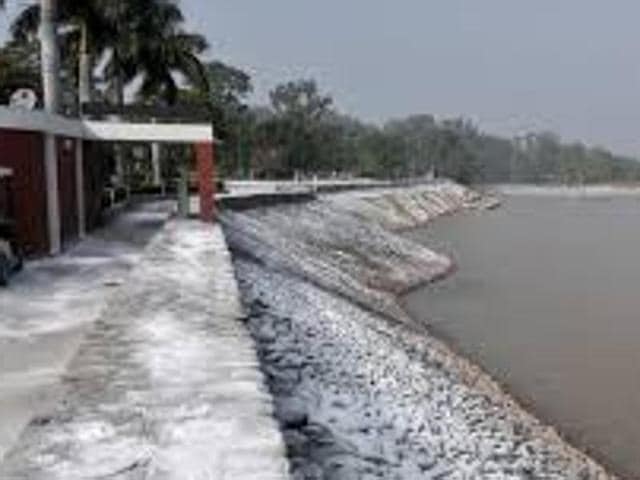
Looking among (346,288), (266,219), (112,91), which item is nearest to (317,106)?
(112,91)

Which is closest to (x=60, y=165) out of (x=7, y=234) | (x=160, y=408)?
(x=7, y=234)

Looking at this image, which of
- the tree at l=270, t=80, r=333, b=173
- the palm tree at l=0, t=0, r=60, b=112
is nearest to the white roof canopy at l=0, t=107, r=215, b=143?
the palm tree at l=0, t=0, r=60, b=112

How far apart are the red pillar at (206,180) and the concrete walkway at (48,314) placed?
65.0 inches

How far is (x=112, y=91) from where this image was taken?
2598 inches

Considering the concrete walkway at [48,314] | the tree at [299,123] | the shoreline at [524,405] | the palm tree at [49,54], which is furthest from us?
the tree at [299,123]

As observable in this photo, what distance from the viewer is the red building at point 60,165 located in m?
28.3

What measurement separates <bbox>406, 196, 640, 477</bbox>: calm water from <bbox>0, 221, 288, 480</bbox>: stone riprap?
20.0ft

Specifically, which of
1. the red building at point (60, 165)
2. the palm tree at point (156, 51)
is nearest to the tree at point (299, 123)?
the palm tree at point (156, 51)

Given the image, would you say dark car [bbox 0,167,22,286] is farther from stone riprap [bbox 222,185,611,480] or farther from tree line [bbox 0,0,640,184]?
tree line [bbox 0,0,640,184]

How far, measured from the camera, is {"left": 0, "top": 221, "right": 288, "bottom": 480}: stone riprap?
888cm

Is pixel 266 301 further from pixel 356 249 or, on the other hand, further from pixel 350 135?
pixel 350 135

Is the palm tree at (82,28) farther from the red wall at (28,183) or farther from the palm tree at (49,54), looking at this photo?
the red wall at (28,183)

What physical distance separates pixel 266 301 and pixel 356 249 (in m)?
24.6

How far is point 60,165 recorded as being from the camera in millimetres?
31875
